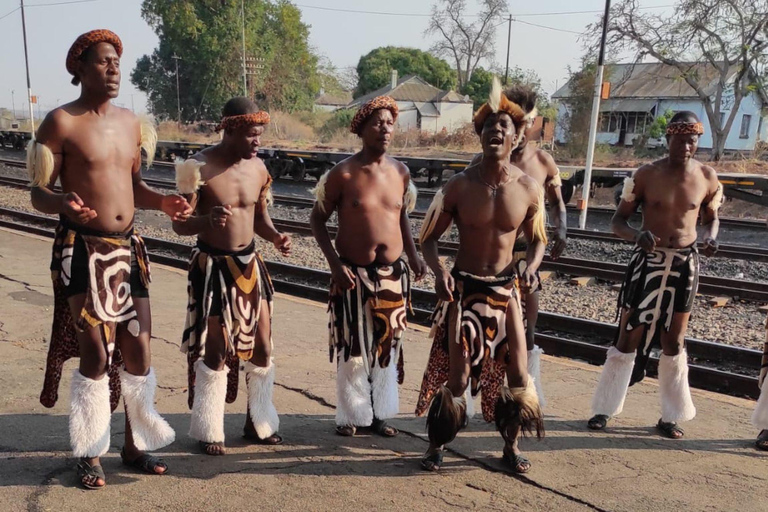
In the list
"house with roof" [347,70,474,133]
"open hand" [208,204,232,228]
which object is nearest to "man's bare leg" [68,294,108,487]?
"open hand" [208,204,232,228]

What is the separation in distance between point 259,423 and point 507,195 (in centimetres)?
195

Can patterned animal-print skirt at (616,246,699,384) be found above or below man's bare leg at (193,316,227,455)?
above

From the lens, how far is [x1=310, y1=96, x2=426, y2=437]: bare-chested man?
4.43 m

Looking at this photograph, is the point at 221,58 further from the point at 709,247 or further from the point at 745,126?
the point at 709,247

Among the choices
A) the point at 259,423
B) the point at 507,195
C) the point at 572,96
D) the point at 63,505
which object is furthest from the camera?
the point at 572,96

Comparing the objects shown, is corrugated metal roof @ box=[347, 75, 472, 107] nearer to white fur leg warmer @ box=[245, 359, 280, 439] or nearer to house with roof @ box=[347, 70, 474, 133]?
house with roof @ box=[347, 70, 474, 133]

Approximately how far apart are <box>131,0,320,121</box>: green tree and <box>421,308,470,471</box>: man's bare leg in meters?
45.6

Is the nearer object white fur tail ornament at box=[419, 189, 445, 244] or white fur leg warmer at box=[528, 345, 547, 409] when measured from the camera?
white fur tail ornament at box=[419, 189, 445, 244]

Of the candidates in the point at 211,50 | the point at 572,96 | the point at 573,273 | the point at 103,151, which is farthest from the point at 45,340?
the point at 211,50

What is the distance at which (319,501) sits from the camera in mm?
3625

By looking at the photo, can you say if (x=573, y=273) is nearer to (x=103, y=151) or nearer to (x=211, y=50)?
(x=103, y=151)

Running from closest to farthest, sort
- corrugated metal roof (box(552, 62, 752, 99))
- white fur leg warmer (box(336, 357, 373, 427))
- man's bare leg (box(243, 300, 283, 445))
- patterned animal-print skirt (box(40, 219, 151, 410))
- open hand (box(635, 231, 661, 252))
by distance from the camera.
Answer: patterned animal-print skirt (box(40, 219, 151, 410)) → man's bare leg (box(243, 300, 283, 445)) → white fur leg warmer (box(336, 357, 373, 427)) → open hand (box(635, 231, 661, 252)) → corrugated metal roof (box(552, 62, 752, 99))

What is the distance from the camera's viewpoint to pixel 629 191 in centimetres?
488

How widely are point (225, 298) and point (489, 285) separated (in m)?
1.46
